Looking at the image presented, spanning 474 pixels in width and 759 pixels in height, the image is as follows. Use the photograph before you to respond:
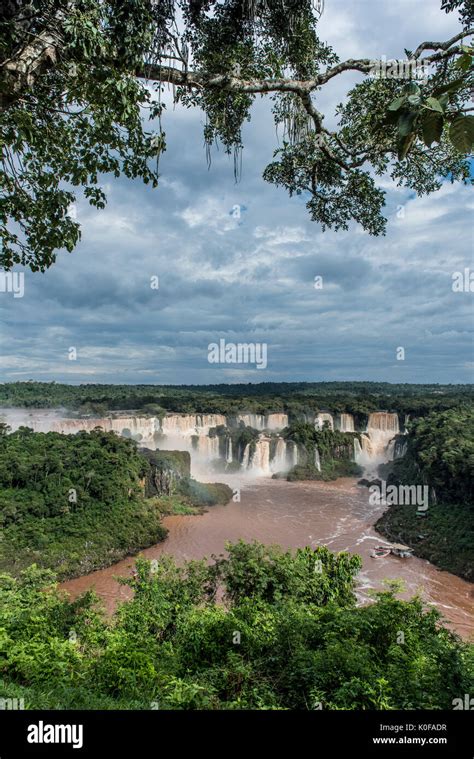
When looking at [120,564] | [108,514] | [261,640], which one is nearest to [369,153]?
[261,640]

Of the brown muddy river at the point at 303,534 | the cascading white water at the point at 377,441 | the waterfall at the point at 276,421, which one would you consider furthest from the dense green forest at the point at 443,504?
the waterfall at the point at 276,421

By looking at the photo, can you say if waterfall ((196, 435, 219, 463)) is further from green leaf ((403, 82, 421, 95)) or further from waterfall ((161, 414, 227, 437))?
green leaf ((403, 82, 421, 95))

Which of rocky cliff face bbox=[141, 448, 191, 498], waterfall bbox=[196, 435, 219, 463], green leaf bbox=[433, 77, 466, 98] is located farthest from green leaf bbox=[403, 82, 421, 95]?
waterfall bbox=[196, 435, 219, 463]

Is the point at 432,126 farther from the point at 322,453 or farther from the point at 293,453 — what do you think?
the point at 322,453

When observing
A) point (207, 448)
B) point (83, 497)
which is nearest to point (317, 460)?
point (207, 448)
